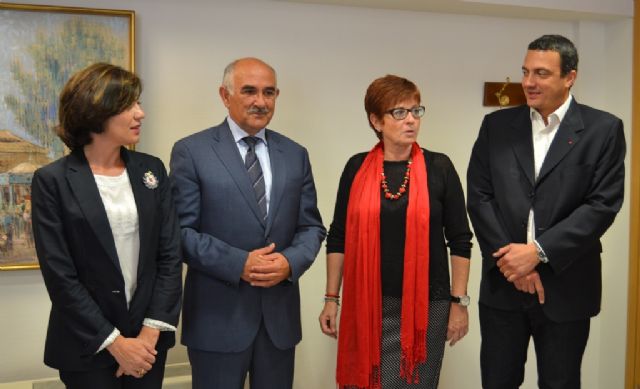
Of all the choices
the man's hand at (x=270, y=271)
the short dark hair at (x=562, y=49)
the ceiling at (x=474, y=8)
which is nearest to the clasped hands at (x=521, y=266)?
the short dark hair at (x=562, y=49)

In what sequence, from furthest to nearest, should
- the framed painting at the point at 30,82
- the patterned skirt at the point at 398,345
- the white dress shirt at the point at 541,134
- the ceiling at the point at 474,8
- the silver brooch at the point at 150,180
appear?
the ceiling at the point at 474,8 → the framed painting at the point at 30,82 → the patterned skirt at the point at 398,345 → the white dress shirt at the point at 541,134 → the silver brooch at the point at 150,180

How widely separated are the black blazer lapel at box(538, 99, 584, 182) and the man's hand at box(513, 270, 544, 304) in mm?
320

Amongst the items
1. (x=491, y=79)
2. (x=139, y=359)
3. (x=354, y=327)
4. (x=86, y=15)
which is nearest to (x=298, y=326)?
(x=354, y=327)

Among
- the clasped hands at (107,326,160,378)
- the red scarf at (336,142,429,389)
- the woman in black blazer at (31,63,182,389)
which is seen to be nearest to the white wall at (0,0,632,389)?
the red scarf at (336,142,429,389)

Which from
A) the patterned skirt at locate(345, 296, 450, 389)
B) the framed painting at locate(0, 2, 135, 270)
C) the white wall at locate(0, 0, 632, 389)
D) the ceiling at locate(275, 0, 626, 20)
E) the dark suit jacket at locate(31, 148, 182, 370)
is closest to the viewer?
the dark suit jacket at locate(31, 148, 182, 370)

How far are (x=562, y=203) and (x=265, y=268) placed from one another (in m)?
1.00

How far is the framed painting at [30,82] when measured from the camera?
2.53 meters

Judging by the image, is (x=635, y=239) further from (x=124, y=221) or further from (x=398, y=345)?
(x=124, y=221)

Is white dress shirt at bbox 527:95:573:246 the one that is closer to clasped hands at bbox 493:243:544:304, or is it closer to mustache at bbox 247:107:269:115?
clasped hands at bbox 493:243:544:304

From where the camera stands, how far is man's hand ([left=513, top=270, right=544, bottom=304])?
2.11m

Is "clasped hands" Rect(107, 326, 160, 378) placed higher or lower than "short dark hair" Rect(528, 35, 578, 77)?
lower

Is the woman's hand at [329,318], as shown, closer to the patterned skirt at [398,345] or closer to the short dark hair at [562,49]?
the patterned skirt at [398,345]

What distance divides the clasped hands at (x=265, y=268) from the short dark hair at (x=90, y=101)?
612 millimetres

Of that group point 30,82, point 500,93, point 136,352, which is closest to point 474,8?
point 500,93
